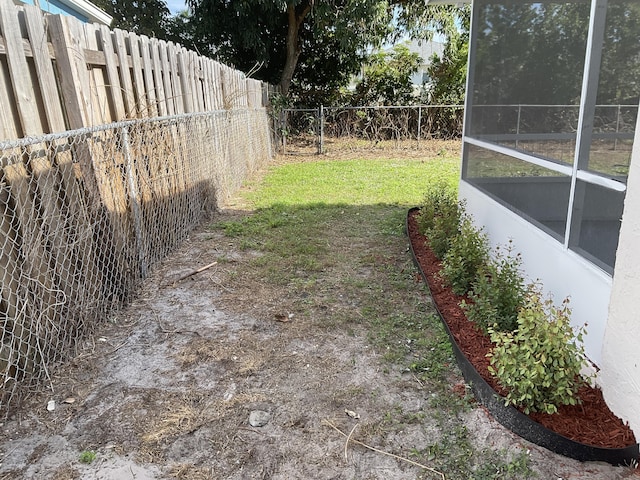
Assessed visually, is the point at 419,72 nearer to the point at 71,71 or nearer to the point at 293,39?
the point at 293,39

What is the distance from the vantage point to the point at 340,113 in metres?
14.3

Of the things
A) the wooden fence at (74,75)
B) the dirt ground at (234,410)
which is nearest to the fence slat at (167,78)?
the wooden fence at (74,75)

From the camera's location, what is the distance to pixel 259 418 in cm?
236

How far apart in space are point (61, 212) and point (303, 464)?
210 centimetres

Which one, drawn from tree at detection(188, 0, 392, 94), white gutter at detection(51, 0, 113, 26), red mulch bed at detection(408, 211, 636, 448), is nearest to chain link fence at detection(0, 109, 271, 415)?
red mulch bed at detection(408, 211, 636, 448)

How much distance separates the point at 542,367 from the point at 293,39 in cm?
1376

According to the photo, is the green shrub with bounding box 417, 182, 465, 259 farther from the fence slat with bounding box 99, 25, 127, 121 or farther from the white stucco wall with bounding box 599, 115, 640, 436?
the fence slat with bounding box 99, 25, 127, 121

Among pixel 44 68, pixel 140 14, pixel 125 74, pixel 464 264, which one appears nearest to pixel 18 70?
pixel 44 68

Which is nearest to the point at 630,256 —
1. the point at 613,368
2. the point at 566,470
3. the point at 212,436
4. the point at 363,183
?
the point at 613,368

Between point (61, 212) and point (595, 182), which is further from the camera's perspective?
point (61, 212)

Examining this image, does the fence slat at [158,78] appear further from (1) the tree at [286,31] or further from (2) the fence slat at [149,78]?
(1) the tree at [286,31]

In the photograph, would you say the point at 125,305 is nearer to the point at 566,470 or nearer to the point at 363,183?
the point at 566,470

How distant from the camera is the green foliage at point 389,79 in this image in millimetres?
15680

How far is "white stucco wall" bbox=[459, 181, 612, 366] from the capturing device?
234 cm
